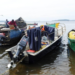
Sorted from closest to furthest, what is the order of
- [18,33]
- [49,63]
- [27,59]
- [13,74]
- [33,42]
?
1. [13,74]
2. [27,59]
3. [33,42]
4. [49,63]
5. [18,33]

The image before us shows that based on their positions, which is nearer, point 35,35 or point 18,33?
point 35,35

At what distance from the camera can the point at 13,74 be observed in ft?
17.9

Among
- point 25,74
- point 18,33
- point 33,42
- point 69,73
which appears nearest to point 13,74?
point 25,74

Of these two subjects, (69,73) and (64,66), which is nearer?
(69,73)

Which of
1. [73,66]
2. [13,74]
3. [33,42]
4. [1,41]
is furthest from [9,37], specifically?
[73,66]

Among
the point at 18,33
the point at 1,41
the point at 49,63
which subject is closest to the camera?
the point at 49,63

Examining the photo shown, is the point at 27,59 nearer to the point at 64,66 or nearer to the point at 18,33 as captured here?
the point at 64,66

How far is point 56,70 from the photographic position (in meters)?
5.98

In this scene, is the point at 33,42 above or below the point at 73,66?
above

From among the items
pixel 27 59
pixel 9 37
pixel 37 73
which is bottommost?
pixel 37 73

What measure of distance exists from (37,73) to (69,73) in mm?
1696

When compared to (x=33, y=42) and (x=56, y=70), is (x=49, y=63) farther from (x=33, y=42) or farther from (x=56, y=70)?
(x=33, y=42)

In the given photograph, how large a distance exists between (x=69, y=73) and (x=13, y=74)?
293 cm

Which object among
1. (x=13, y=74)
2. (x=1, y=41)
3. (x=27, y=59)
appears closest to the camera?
(x=13, y=74)
